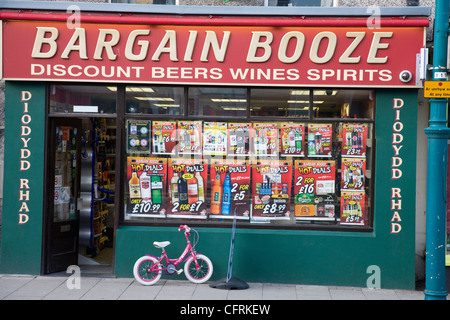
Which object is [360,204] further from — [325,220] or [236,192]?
[236,192]

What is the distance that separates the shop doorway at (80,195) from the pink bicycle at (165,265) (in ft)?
3.71

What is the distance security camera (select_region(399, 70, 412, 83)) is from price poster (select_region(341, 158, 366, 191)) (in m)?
1.41

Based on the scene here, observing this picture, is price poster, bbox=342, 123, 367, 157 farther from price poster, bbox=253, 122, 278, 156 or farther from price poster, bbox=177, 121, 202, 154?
price poster, bbox=177, 121, 202, 154

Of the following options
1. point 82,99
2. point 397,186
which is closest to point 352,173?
point 397,186

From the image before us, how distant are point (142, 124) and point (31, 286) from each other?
3.09 m

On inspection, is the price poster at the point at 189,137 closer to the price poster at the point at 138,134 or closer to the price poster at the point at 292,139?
the price poster at the point at 138,134

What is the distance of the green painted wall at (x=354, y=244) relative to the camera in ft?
29.0

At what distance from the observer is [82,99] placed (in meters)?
9.40

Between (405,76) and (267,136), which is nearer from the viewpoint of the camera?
(405,76)

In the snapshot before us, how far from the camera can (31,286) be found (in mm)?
8578

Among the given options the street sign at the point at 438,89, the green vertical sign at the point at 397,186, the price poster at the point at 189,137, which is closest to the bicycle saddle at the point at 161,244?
the price poster at the point at 189,137

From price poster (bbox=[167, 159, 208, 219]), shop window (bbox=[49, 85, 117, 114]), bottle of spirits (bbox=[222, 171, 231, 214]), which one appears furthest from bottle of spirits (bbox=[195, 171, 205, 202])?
shop window (bbox=[49, 85, 117, 114])

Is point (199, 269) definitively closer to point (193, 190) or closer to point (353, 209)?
point (193, 190)

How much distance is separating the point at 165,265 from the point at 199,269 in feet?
1.79
